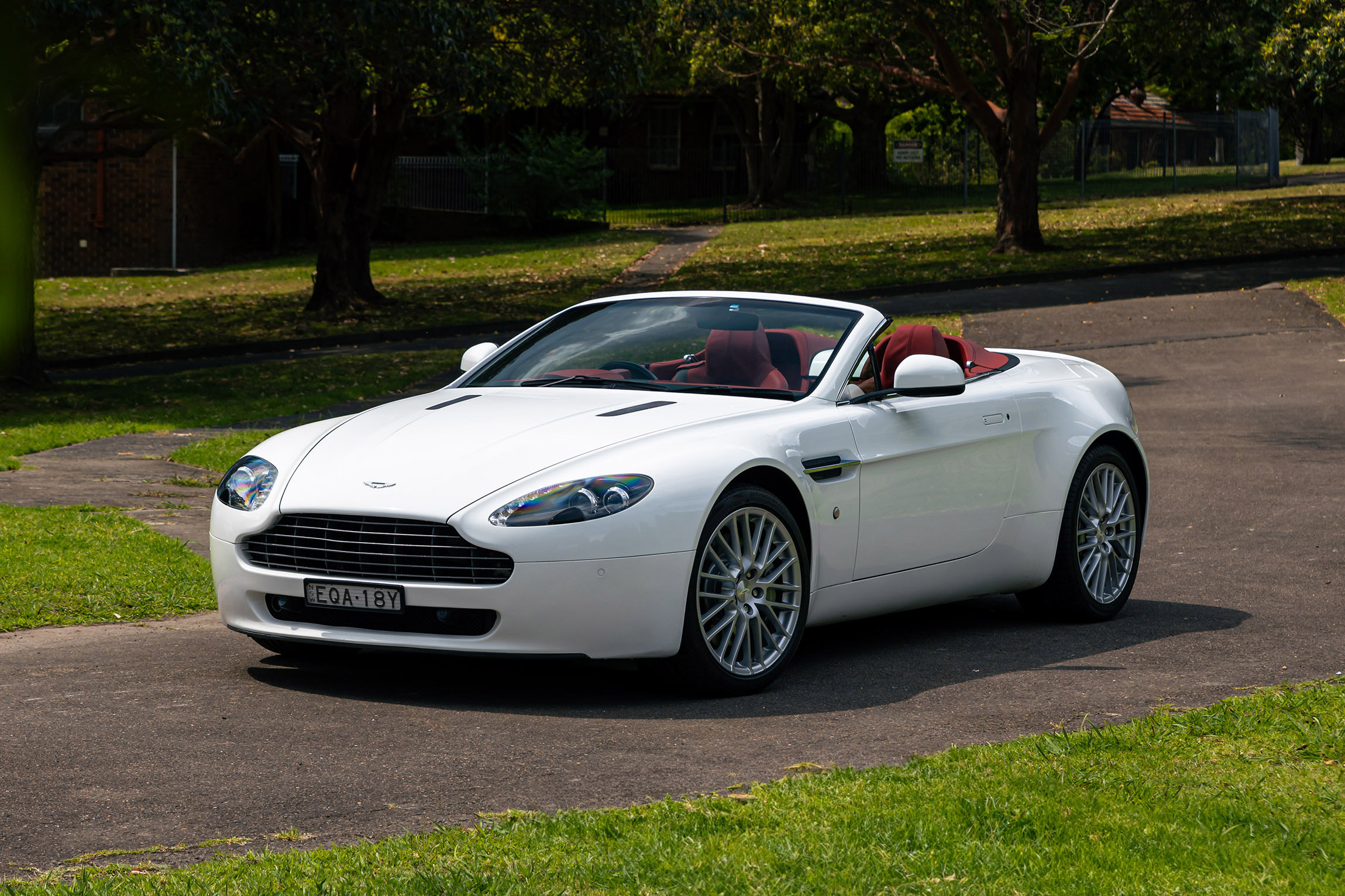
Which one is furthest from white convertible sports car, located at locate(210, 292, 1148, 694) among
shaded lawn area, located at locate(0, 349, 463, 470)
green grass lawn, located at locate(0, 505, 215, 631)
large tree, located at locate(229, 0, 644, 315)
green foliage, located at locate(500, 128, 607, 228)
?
green foliage, located at locate(500, 128, 607, 228)

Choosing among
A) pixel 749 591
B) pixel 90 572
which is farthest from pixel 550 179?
pixel 749 591

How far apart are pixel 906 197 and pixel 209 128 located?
2541cm

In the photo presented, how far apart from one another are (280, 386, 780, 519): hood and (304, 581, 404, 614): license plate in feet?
0.86

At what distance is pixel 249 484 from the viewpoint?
6.03m

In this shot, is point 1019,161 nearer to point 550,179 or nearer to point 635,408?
point 550,179

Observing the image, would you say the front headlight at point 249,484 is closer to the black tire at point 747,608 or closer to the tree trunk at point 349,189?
the black tire at point 747,608

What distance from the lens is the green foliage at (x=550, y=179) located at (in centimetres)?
4141

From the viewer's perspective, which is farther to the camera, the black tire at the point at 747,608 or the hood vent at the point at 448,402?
the hood vent at the point at 448,402

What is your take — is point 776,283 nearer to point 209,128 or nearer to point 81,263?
point 209,128

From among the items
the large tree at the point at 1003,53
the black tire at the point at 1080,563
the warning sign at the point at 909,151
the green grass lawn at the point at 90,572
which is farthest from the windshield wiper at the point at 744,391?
the warning sign at the point at 909,151

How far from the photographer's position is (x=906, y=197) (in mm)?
47031

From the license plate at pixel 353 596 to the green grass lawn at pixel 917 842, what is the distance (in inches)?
56.6

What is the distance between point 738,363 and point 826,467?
0.76 m

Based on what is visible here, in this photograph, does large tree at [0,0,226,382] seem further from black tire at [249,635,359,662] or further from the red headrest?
the red headrest
